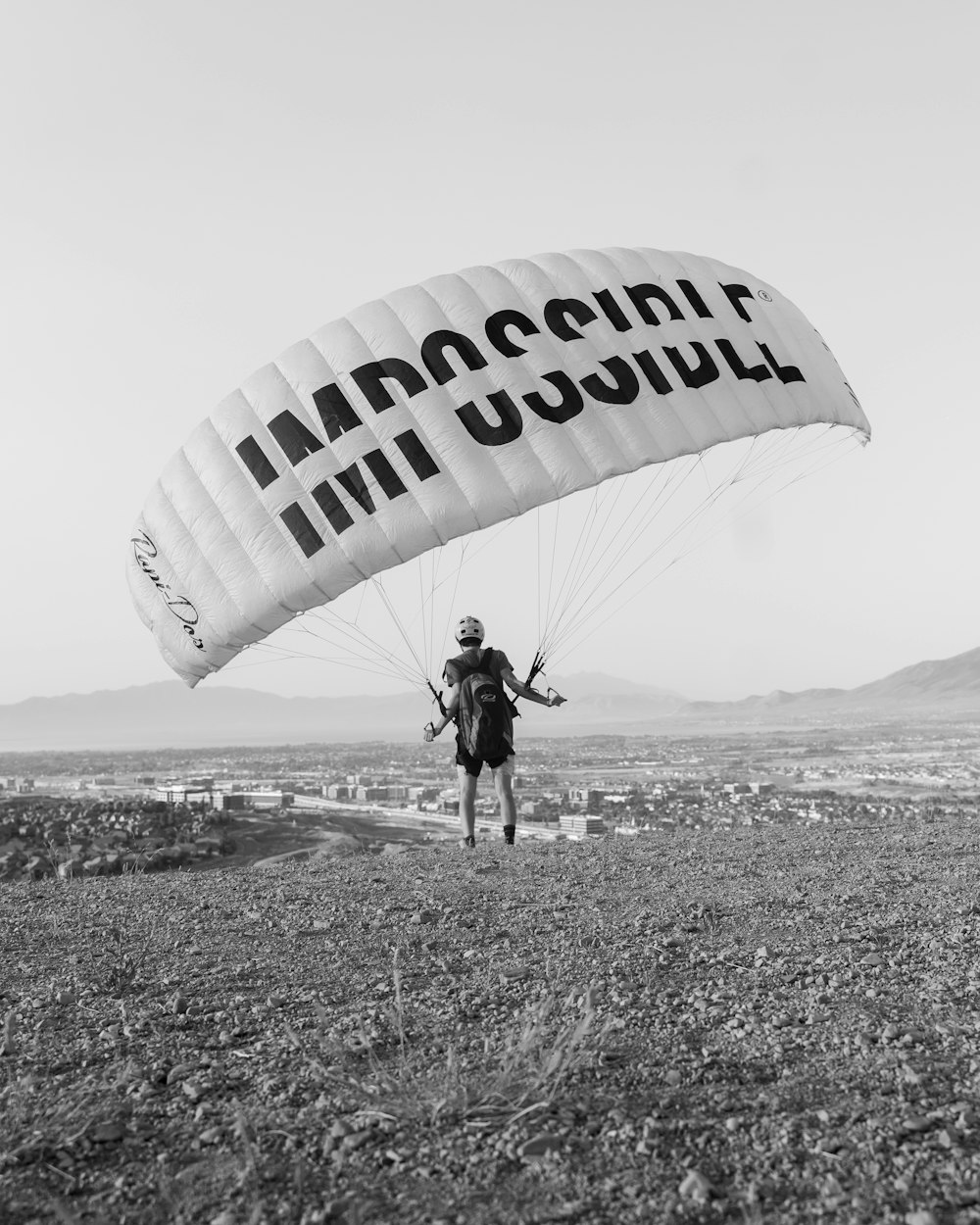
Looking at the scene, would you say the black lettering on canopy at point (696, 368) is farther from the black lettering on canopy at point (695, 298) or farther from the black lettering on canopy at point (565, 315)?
the black lettering on canopy at point (565, 315)

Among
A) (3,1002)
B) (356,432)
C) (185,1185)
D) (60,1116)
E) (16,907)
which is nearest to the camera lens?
(185,1185)

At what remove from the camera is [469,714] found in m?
8.55

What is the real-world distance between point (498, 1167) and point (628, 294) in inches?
302

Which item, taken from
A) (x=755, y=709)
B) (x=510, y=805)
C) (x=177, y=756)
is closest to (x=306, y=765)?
(x=177, y=756)

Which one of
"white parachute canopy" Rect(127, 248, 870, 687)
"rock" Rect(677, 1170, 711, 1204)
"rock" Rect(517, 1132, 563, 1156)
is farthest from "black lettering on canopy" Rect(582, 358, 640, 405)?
"rock" Rect(677, 1170, 711, 1204)

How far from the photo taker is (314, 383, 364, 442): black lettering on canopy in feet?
24.4

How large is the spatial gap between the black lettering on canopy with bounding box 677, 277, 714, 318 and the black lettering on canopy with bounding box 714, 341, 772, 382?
364 mm

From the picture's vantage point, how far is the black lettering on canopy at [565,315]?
318 inches

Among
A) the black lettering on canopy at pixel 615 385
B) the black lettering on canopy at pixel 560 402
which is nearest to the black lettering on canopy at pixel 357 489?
the black lettering on canopy at pixel 560 402

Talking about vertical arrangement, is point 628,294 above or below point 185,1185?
above

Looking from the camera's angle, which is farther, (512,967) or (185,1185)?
(512,967)

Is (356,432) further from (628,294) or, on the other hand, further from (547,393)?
(628,294)

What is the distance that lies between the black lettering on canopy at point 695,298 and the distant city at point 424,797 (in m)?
5.22

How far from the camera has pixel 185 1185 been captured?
8.38 feet
